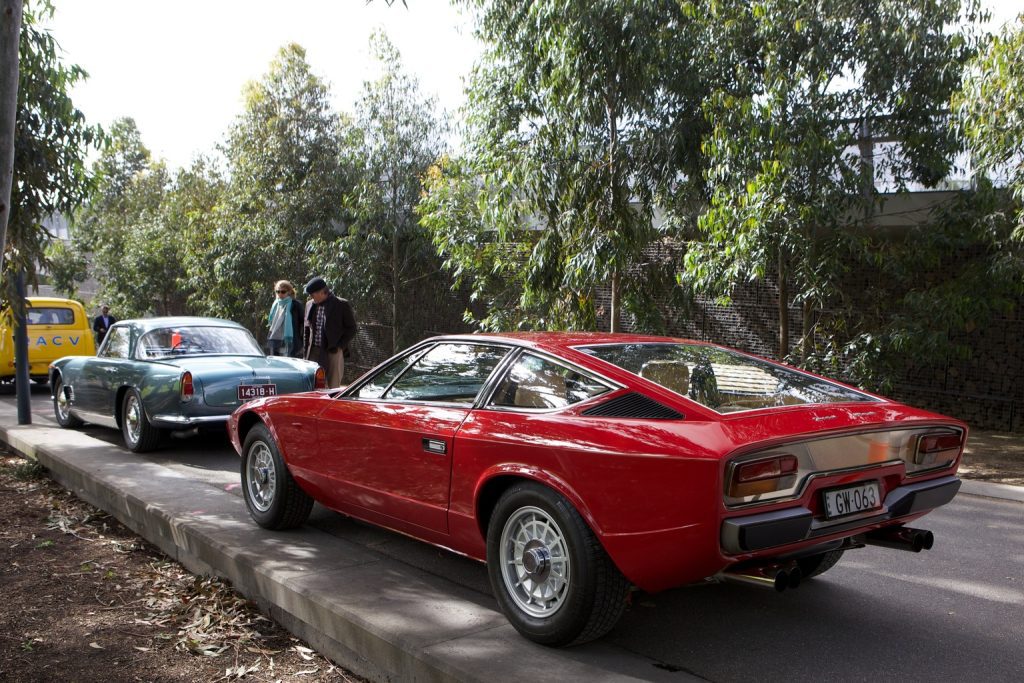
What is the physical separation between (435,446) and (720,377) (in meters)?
1.44

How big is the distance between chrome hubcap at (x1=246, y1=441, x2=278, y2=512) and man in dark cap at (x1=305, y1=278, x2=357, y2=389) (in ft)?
14.7

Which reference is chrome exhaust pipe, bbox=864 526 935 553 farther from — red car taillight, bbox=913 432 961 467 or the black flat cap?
the black flat cap

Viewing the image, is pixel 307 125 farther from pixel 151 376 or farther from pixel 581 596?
pixel 581 596

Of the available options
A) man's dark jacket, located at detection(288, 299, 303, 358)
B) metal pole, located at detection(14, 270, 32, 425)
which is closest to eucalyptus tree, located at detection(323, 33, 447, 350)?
man's dark jacket, located at detection(288, 299, 303, 358)

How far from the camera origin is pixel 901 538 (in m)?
3.96

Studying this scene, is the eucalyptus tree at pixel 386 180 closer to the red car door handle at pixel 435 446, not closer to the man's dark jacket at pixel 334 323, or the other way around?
the man's dark jacket at pixel 334 323

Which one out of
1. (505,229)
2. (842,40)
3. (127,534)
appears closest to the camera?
(127,534)

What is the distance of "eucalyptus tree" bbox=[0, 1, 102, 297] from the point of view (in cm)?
869

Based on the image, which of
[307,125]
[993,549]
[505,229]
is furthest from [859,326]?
[307,125]

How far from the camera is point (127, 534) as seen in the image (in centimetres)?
651

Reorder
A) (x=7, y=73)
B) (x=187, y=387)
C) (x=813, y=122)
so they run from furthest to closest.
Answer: (x=813, y=122), (x=187, y=387), (x=7, y=73)

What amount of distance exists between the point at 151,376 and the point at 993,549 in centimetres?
755

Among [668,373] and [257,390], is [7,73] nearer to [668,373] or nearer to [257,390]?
[668,373]

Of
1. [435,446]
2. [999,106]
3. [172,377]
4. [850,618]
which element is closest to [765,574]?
[850,618]
